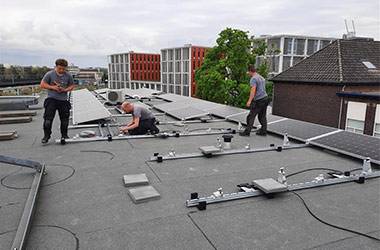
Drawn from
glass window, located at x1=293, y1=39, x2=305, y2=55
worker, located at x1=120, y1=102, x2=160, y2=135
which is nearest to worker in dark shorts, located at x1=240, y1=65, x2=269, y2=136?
worker, located at x1=120, y1=102, x2=160, y2=135

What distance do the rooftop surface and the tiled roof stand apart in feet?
66.4

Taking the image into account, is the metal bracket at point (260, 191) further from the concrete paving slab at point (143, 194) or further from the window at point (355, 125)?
the window at point (355, 125)

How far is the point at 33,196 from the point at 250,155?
349cm

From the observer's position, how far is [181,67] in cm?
6412

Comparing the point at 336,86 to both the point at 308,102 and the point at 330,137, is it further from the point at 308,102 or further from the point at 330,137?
the point at 330,137

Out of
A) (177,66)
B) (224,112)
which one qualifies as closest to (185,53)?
(177,66)

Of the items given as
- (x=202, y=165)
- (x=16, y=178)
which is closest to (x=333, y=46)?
(x=202, y=165)

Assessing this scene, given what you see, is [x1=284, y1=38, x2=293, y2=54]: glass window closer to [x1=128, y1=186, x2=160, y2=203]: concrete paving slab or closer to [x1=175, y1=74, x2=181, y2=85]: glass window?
[x1=175, y1=74, x2=181, y2=85]: glass window

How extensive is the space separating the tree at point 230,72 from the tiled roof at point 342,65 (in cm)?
444

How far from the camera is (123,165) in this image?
14.3ft

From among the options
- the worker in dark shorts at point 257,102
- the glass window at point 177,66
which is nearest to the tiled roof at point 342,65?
the worker in dark shorts at point 257,102

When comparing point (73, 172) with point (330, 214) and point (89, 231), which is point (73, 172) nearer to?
point (89, 231)

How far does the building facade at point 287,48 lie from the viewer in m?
56.8

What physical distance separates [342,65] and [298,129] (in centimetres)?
1949
